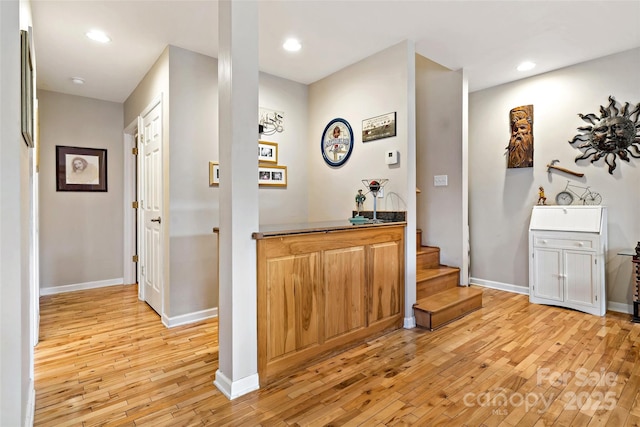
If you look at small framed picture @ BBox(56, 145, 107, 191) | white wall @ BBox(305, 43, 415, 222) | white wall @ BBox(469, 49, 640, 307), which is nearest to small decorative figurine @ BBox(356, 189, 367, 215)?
white wall @ BBox(305, 43, 415, 222)

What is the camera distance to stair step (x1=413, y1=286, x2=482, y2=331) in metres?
2.90

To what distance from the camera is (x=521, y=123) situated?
3.91m

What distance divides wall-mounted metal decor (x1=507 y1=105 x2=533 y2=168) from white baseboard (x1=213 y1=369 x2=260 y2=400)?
377 centimetres

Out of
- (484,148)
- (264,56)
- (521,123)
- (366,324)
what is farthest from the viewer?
(484,148)

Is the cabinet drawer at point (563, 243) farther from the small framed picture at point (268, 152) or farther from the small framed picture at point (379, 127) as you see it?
the small framed picture at point (268, 152)

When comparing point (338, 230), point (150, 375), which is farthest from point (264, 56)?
point (150, 375)

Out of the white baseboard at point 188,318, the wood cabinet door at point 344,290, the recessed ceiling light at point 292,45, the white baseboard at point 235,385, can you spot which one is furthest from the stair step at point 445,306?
the recessed ceiling light at point 292,45

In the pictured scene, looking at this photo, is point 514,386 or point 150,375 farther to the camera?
point 150,375

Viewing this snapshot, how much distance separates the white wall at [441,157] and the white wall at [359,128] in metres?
0.83

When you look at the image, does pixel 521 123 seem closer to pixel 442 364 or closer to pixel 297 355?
pixel 442 364

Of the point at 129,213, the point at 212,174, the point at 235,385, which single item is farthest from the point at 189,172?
the point at 129,213

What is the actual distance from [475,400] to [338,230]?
132 centimetres

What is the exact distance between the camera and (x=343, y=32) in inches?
112

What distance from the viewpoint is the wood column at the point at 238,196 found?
1.92m
